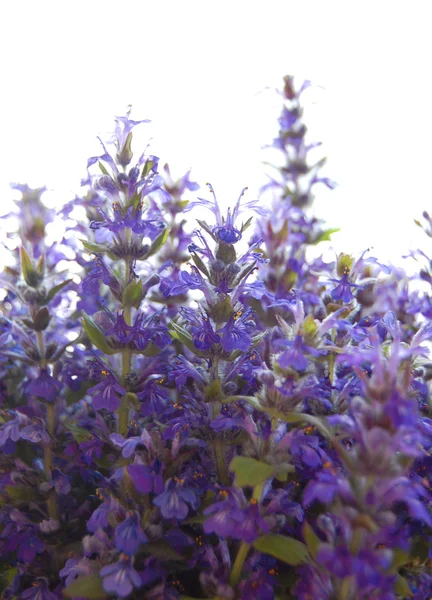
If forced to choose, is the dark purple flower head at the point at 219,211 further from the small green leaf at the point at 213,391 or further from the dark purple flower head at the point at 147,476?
the dark purple flower head at the point at 147,476

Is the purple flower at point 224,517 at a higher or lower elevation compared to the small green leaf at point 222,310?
lower

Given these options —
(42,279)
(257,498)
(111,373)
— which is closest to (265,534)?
(257,498)

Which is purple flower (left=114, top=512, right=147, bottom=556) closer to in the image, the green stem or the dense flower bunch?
the dense flower bunch

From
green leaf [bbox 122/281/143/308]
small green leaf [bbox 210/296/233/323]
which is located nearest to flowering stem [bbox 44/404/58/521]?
green leaf [bbox 122/281/143/308]

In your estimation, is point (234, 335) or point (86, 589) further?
point (234, 335)

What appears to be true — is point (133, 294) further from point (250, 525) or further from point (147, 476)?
point (250, 525)

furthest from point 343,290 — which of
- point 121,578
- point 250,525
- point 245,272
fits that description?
point 121,578

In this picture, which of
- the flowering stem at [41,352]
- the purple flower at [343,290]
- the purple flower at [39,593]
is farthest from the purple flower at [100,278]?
the purple flower at [39,593]
